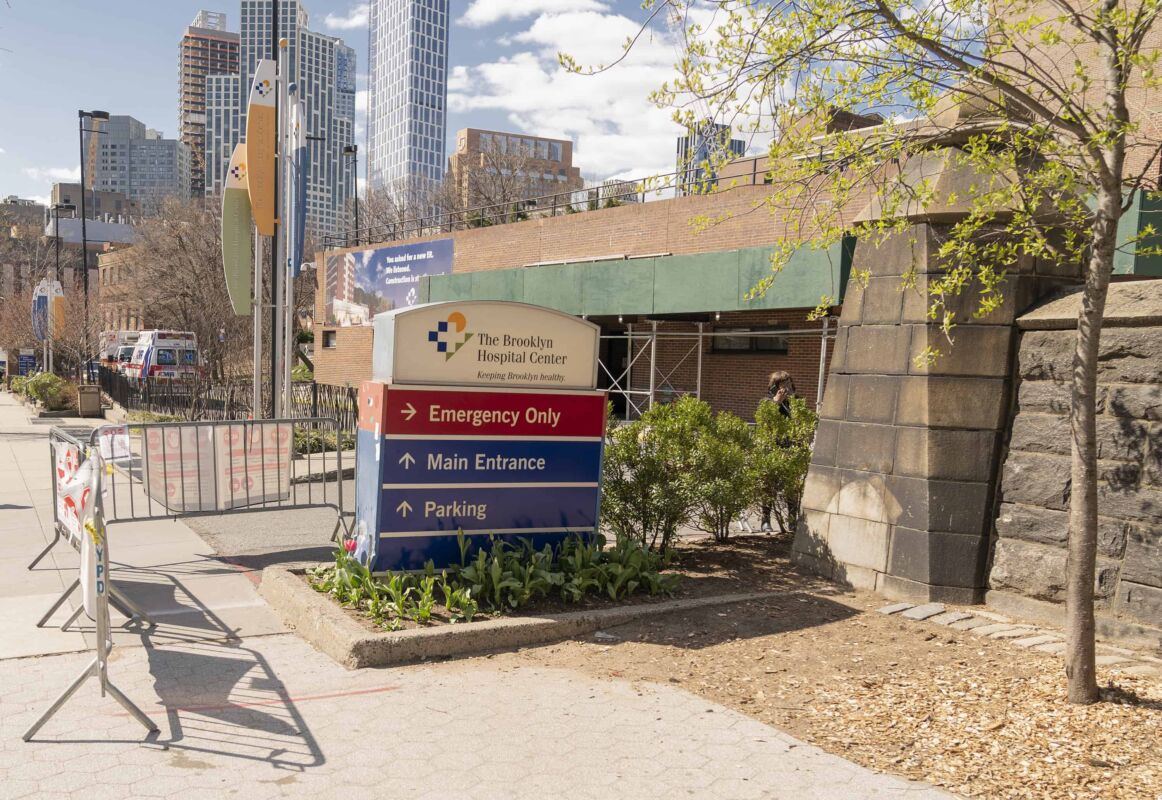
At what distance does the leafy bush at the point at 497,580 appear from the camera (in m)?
5.95

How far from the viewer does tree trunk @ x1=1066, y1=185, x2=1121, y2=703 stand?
452 centimetres

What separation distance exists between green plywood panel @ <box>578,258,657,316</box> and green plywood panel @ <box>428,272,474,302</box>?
6.21 meters

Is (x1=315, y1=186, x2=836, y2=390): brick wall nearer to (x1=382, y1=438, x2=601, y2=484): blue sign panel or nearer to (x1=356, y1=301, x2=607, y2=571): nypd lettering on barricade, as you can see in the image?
Result: (x1=356, y1=301, x2=607, y2=571): nypd lettering on barricade

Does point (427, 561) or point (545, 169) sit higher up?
point (545, 169)

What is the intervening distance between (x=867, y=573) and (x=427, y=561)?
3365 mm

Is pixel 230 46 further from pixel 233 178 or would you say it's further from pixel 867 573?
pixel 867 573

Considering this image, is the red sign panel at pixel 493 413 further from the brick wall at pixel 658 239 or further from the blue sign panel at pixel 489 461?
the brick wall at pixel 658 239

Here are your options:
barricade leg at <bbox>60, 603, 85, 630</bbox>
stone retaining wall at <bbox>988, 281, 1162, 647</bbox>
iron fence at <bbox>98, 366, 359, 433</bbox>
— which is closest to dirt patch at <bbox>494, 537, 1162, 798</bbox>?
stone retaining wall at <bbox>988, 281, 1162, 647</bbox>

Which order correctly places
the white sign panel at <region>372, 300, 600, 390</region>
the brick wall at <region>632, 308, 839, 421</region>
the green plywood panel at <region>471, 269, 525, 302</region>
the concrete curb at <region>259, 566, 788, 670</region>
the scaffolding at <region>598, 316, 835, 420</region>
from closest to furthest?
the concrete curb at <region>259, 566, 788, 670</region>, the white sign panel at <region>372, 300, 600, 390</region>, the brick wall at <region>632, 308, 839, 421</region>, the scaffolding at <region>598, 316, 835, 420</region>, the green plywood panel at <region>471, 269, 525, 302</region>

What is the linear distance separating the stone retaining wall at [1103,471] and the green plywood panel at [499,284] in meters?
20.9

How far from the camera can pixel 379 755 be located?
4.16m

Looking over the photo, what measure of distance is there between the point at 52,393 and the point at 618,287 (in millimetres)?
17114

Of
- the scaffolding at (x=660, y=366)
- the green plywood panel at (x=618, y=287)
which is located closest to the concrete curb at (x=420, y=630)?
the green plywood panel at (x=618, y=287)

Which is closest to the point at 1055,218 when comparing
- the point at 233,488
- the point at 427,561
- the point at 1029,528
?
the point at 1029,528
